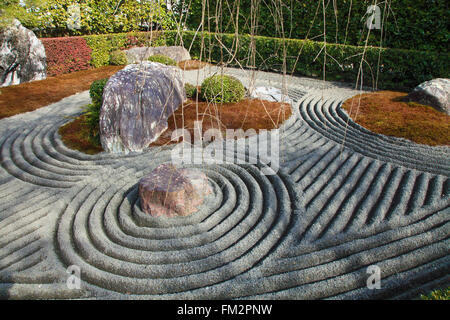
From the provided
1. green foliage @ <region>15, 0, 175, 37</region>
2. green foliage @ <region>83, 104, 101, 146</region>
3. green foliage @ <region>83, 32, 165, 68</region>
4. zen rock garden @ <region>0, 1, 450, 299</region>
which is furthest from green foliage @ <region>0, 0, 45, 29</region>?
green foliage @ <region>83, 104, 101, 146</region>

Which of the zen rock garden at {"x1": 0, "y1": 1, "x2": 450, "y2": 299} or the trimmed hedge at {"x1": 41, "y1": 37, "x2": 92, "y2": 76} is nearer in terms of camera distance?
the zen rock garden at {"x1": 0, "y1": 1, "x2": 450, "y2": 299}

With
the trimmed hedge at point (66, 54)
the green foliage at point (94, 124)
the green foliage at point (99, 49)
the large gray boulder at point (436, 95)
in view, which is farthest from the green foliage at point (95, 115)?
the large gray boulder at point (436, 95)

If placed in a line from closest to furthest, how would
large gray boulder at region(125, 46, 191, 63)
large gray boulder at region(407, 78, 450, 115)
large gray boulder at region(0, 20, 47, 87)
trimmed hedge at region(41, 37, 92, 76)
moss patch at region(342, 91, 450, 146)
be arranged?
moss patch at region(342, 91, 450, 146), large gray boulder at region(407, 78, 450, 115), large gray boulder at region(0, 20, 47, 87), trimmed hedge at region(41, 37, 92, 76), large gray boulder at region(125, 46, 191, 63)

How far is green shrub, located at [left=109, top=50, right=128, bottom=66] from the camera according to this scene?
13.0 m

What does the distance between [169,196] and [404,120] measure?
5652 millimetres

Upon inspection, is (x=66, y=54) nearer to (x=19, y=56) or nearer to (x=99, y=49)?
(x=99, y=49)

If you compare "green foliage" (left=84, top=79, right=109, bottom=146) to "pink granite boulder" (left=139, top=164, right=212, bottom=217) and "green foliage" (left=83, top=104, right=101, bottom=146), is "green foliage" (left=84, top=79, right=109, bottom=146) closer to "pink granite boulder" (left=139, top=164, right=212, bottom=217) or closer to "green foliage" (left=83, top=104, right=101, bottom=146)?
"green foliage" (left=83, top=104, right=101, bottom=146)

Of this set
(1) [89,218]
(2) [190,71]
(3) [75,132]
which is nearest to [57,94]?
(3) [75,132]

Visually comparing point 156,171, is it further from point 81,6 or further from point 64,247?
point 81,6

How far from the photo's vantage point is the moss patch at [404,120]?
5867 mm

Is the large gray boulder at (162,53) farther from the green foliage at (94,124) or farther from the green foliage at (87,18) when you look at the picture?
the green foliage at (94,124)

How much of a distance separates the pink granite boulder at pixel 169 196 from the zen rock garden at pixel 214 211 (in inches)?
0.6

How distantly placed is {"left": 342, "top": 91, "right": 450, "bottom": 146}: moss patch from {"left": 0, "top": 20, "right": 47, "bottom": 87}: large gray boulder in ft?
33.8

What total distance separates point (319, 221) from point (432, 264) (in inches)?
48.3
